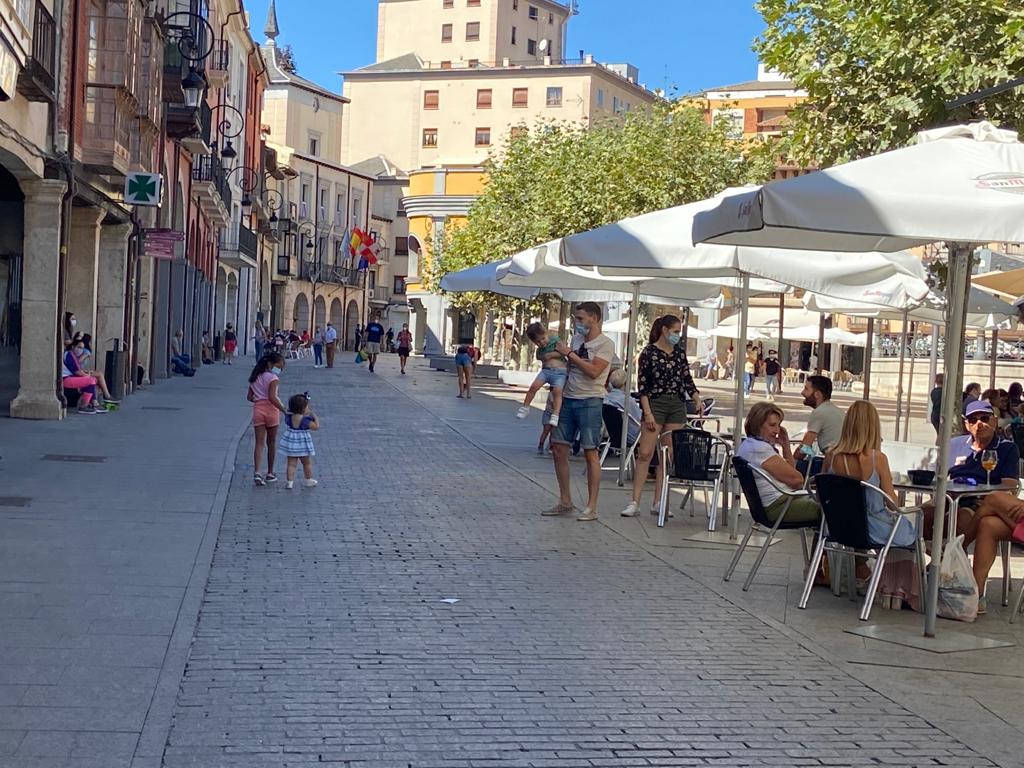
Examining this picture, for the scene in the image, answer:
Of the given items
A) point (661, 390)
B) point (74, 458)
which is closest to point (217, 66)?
point (74, 458)

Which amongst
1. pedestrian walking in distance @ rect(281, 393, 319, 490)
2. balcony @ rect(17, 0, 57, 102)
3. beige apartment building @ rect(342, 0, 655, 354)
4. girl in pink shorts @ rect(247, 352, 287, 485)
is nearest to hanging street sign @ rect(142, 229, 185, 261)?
balcony @ rect(17, 0, 57, 102)

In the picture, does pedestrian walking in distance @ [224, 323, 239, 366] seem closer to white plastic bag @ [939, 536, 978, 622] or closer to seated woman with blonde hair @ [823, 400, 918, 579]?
seated woman with blonde hair @ [823, 400, 918, 579]

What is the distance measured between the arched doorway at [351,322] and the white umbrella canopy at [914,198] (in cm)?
8581

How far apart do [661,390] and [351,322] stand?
8282cm

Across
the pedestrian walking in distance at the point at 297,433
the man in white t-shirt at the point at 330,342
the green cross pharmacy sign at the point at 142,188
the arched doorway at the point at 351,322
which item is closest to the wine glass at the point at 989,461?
the pedestrian walking in distance at the point at 297,433

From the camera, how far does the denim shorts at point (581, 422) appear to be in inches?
457

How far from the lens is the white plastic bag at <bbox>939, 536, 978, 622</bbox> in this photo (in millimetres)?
8266

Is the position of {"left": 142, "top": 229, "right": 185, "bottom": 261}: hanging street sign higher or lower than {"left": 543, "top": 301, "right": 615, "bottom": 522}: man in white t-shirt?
higher

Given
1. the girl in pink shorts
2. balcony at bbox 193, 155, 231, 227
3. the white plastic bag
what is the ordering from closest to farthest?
1. the white plastic bag
2. the girl in pink shorts
3. balcony at bbox 193, 155, 231, 227

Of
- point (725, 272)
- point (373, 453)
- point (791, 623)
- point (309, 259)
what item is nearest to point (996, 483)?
point (791, 623)

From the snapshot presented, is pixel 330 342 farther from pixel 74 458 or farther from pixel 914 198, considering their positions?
pixel 914 198

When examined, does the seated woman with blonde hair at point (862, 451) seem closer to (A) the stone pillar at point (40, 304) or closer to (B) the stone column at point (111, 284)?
(A) the stone pillar at point (40, 304)

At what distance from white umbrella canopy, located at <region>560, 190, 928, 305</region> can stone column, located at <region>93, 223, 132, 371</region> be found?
13.0 meters

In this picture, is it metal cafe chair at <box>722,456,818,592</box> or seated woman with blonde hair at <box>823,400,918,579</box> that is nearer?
seated woman with blonde hair at <box>823,400,918,579</box>
